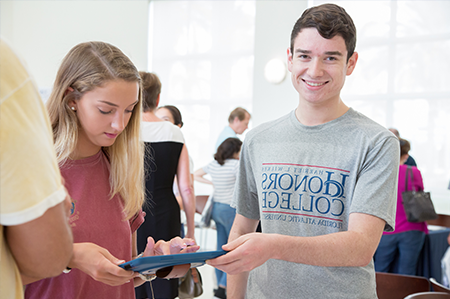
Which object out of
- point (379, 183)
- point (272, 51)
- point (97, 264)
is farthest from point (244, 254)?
point (272, 51)

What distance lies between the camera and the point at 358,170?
3.77ft

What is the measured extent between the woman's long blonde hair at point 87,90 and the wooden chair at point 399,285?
158 cm

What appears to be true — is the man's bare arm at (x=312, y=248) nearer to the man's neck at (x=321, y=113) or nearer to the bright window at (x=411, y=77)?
the man's neck at (x=321, y=113)

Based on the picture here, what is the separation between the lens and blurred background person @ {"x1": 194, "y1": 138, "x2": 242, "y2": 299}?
13.0 ft

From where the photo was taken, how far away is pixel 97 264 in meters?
0.85

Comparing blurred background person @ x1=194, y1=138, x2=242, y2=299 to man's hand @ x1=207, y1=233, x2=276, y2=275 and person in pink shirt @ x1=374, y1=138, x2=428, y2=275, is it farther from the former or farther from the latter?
man's hand @ x1=207, y1=233, x2=276, y2=275

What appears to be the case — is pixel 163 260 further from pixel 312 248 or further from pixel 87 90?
pixel 87 90

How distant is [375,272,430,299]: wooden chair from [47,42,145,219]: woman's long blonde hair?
1.58 metres

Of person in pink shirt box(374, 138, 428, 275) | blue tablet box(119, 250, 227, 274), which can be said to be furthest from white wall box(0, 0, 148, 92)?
blue tablet box(119, 250, 227, 274)

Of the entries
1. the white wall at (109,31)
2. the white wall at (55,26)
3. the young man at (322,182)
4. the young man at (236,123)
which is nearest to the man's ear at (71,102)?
the young man at (322,182)

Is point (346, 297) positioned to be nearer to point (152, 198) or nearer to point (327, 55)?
point (327, 55)

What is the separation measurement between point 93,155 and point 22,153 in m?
0.69

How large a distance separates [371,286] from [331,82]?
2.12 ft

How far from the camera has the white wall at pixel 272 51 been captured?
5.12 metres
